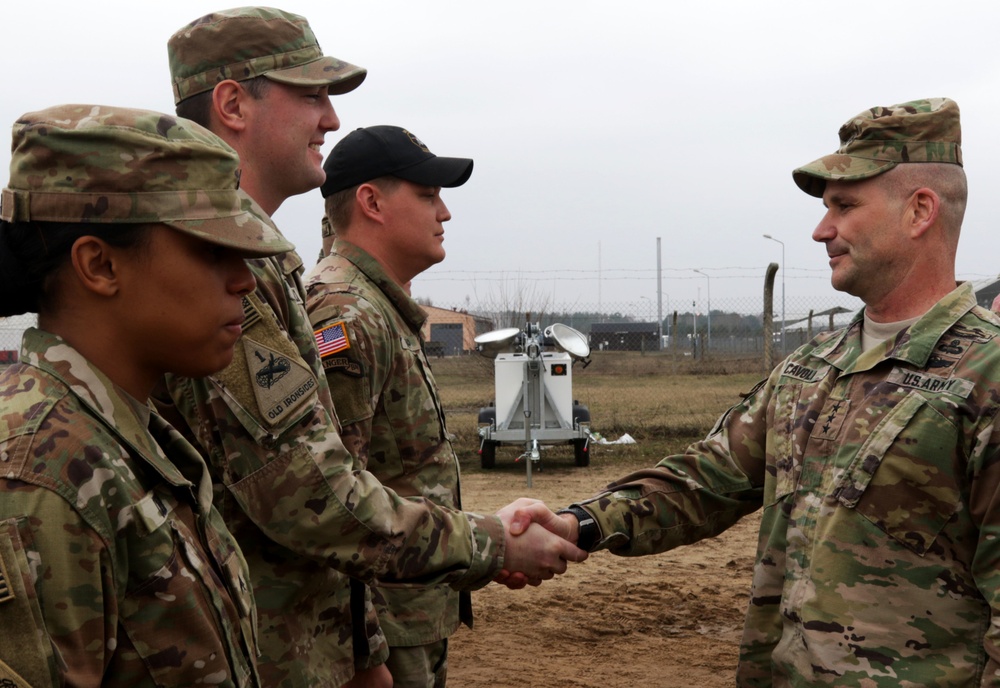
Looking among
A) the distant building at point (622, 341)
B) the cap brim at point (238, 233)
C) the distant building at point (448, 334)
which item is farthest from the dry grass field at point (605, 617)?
the distant building at point (622, 341)

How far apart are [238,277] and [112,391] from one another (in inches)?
11.8

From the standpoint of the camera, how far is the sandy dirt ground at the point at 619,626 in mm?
5605

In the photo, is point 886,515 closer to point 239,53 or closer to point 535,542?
point 535,542

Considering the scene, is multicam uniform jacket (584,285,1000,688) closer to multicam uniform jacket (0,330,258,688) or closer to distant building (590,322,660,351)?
multicam uniform jacket (0,330,258,688)

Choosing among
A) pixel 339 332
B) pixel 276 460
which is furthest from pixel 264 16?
pixel 276 460

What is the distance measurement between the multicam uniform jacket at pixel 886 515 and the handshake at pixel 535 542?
66cm

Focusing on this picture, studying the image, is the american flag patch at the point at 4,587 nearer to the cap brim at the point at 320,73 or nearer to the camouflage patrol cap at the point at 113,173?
the camouflage patrol cap at the point at 113,173

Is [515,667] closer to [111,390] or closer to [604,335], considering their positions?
[111,390]

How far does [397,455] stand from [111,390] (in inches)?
70.0

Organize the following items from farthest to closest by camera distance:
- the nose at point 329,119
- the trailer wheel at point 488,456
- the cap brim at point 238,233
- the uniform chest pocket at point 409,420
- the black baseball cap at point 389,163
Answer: the trailer wheel at point 488,456
the black baseball cap at point 389,163
the uniform chest pocket at point 409,420
the nose at point 329,119
the cap brim at point 238,233

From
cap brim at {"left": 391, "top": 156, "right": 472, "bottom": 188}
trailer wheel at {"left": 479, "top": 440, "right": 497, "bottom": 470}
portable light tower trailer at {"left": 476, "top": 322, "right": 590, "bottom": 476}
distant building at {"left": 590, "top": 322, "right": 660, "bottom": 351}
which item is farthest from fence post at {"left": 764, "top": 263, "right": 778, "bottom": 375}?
distant building at {"left": 590, "top": 322, "right": 660, "bottom": 351}

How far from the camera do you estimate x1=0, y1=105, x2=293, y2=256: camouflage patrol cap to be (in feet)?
5.15

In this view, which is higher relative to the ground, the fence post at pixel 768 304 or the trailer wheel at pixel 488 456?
the fence post at pixel 768 304

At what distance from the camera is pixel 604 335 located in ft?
141
